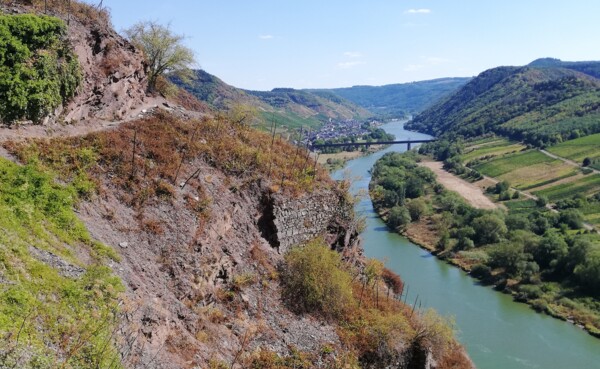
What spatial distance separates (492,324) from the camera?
40.9 metres

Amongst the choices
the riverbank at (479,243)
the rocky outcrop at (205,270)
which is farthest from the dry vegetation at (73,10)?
the riverbank at (479,243)

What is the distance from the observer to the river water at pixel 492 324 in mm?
35312

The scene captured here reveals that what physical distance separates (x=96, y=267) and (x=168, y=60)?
65.7 feet

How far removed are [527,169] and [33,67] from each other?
99.2m

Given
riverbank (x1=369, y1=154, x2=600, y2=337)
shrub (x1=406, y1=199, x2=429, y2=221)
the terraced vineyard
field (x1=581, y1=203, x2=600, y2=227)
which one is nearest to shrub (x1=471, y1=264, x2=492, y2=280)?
riverbank (x1=369, y1=154, x2=600, y2=337)

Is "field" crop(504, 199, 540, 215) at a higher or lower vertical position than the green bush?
lower

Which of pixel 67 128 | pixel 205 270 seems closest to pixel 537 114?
pixel 205 270

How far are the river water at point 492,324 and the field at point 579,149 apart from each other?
5937 cm

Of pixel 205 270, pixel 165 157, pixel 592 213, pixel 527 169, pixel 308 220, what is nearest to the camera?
pixel 205 270

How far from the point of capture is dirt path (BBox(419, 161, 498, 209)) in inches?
3211

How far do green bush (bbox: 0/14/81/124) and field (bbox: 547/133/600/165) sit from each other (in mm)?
100662

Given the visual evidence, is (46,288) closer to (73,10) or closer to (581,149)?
(73,10)

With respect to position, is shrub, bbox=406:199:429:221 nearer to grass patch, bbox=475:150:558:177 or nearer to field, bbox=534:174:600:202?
field, bbox=534:174:600:202

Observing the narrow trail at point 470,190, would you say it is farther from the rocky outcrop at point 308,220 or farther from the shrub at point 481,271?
the rocky outcrop at point 308,220
